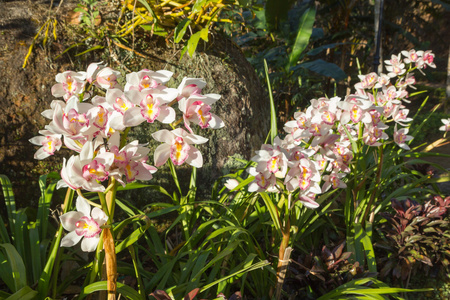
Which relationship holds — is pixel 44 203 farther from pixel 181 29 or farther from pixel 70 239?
pixel 181 29

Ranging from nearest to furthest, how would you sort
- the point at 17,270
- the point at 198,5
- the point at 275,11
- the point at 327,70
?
the point at 17,270 < the point at 198,5 < the point at 327,70 < the point at 275,11

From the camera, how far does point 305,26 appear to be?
4.55 metres

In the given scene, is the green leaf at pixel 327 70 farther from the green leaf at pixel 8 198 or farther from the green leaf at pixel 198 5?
the green leaf at pixel 8 198

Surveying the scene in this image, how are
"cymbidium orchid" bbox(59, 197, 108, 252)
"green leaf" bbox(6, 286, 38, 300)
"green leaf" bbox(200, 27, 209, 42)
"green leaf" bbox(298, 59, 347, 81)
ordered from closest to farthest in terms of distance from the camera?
"cymbidium orchid" bbox(59, 197, 108, 252), "green leaf" bbox(6, 286, 38, 300), "green leaf" bbox(200, 27, 209, 42), "green leaf" bbox(298, 59, 347, 81)

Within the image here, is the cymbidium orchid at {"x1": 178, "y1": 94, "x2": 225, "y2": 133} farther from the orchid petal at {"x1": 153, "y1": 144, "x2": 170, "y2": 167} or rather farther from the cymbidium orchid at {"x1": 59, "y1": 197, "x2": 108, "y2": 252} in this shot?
the cymbidium orchid at {"x1": 59, "y1": 197, "x2": 108, "y2": 252}

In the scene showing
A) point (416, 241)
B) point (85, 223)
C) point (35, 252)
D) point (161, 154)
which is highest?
point (161, 154)

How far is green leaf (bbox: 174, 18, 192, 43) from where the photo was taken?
2025mm

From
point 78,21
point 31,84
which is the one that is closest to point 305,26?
point 78,21

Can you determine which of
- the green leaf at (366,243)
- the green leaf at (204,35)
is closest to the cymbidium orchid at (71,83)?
the green leaf at (204,35)

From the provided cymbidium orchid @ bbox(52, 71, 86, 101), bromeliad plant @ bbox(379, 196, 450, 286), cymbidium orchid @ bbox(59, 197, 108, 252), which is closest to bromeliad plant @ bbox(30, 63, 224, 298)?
cymbidium orchid @ bbox(59, 197, 108, 252)

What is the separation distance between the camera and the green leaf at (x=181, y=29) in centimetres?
203

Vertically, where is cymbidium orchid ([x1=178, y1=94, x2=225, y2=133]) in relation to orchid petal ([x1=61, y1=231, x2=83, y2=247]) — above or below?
above

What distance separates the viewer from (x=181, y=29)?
204cm

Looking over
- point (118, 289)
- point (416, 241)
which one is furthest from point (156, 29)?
point (416, 241)
